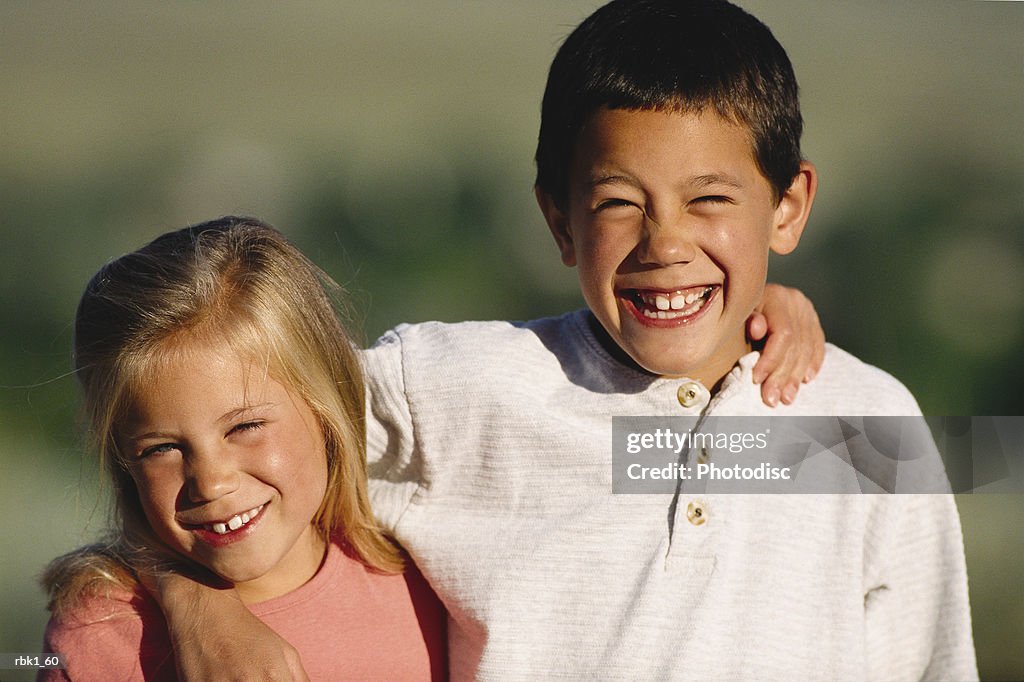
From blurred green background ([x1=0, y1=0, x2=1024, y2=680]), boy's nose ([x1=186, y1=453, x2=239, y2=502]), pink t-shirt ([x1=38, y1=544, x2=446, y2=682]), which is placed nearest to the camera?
boy's nose ([x1=186, y1=453, x2=239, y2=502])

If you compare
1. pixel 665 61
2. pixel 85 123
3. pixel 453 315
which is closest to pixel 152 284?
pixel 665 61

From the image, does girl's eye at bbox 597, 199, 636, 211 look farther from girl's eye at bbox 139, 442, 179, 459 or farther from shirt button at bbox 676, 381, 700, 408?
girl's eye at bbox 139, 442, 179, 459

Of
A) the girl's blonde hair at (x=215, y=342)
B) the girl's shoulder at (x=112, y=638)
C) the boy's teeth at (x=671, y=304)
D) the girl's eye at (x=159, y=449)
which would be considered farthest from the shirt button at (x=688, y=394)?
the girl's shoulder at (x=112, y=638)

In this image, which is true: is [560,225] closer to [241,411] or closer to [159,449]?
[241,411]

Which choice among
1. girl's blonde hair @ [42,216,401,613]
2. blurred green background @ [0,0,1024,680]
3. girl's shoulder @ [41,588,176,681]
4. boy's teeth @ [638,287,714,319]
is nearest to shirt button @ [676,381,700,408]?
boy's teeth @ [638,287,714,319]

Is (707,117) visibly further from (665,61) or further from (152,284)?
(152,284)

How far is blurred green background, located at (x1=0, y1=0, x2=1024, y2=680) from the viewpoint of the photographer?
6.40ft

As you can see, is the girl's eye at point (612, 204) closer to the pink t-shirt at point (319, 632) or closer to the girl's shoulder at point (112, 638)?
the pink t-shirt at point (319, 632)

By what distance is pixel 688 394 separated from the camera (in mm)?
1627

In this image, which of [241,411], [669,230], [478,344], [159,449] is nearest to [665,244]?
[669,230]

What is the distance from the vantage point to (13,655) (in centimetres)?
164

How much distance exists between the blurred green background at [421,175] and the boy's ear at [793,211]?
33 centimetres

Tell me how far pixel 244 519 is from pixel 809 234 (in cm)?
195

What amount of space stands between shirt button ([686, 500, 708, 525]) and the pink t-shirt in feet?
1.40
